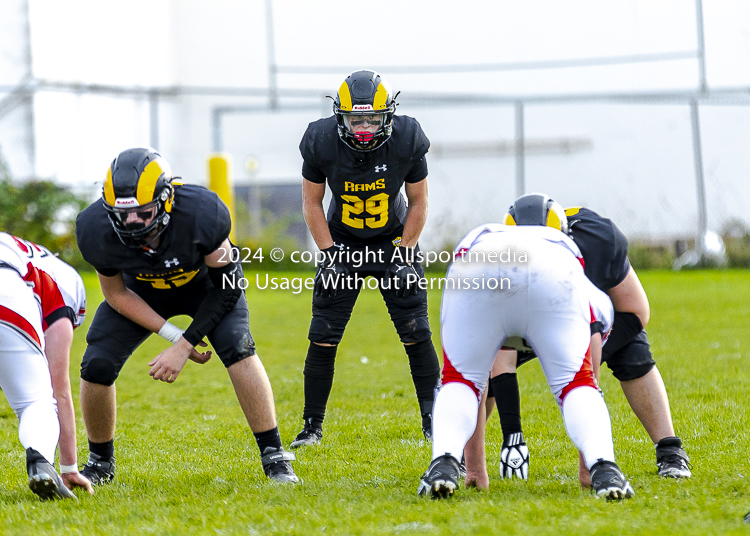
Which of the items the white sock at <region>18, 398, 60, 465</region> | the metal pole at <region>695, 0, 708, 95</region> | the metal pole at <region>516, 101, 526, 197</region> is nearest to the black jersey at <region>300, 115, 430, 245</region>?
the white sock at <region>18, 398, 60, 465</region>

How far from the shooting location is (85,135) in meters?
18.8

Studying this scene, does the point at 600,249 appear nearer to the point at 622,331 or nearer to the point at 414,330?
the point at 622,331

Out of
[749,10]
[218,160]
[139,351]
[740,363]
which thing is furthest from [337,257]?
[749,10]

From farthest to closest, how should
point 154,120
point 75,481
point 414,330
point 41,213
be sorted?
point 154,120 < point 41,213 < point 414,330 < point 75,481

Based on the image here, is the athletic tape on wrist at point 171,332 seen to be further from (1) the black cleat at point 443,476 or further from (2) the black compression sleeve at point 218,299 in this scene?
(1) the black cleat at point 443,476

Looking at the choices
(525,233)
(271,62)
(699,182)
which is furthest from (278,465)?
(271,62)

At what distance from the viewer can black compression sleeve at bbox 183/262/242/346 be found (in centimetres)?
402

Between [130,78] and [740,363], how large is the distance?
17.1 meters

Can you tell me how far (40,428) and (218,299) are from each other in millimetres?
965

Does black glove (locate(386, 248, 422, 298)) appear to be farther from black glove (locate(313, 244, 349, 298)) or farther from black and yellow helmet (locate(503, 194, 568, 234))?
black and yellow helmet (locate(503, 194, 568, 234))

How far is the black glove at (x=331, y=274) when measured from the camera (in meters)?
5.08

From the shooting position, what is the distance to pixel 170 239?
3.98 meters

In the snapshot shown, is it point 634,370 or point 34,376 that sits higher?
point 34,376

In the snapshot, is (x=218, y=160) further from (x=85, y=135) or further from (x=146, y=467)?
(x=146, y=467)
